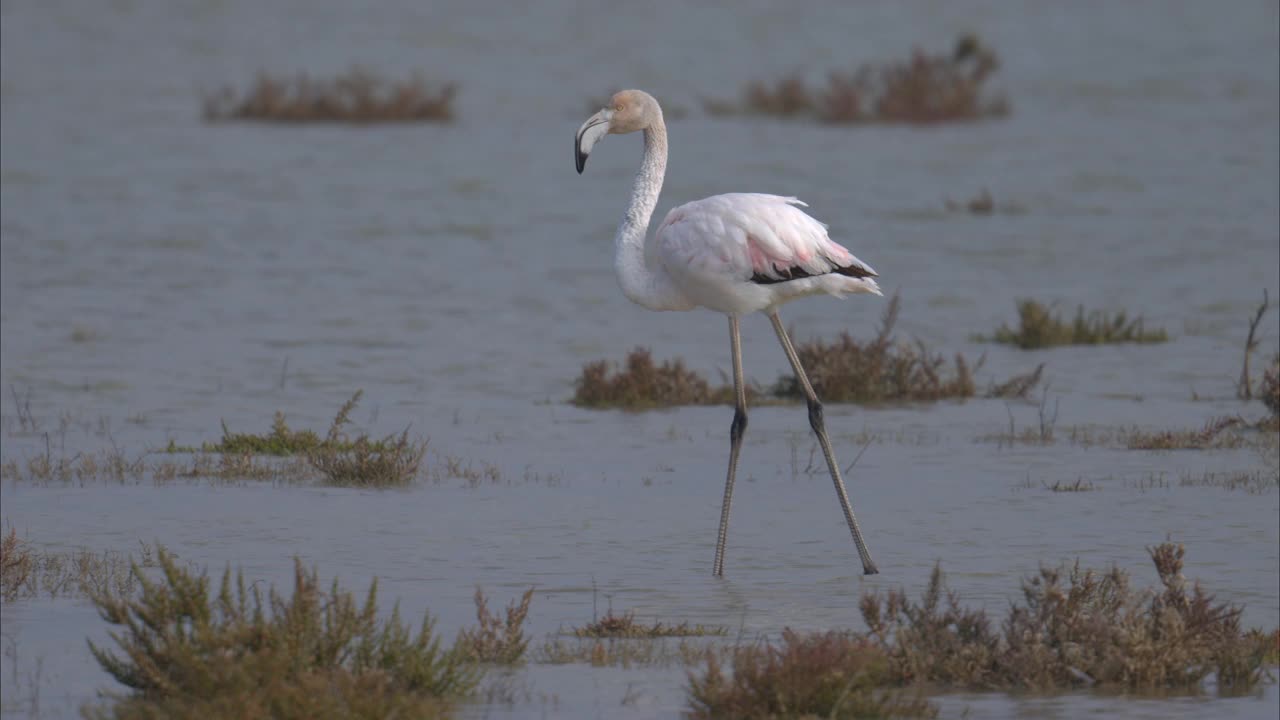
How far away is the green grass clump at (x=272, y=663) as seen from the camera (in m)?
5.95

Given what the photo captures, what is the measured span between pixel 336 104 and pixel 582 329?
17788mm

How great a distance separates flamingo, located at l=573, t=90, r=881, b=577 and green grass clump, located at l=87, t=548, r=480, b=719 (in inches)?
93.7

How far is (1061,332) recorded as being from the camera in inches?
630

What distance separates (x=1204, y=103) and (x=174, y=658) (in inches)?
1301

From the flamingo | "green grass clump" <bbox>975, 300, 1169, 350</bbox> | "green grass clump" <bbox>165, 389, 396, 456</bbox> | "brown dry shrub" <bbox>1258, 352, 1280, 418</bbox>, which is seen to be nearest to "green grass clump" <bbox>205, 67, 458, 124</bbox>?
"green grass clump" <bbox>975, 300, 1169, 350</bbox>

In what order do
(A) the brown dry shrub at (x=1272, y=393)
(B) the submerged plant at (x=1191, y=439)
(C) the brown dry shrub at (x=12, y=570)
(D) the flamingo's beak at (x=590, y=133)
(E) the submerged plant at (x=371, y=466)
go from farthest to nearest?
(A) the brown dry shrub at (x=1272, y=393) → (B) the submerged plant at (x=1191, y=439) → (E) the submerged plant at (x=371, y=466) → (D) the flamingo's beak at (x=590, y=133) → (C) the brown dry shrub at (x=12, y=570)

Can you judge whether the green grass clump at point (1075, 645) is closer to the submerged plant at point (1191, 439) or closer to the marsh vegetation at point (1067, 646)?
the marsh vegetation at point (1067, 646)

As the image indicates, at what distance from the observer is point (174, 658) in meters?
6.22

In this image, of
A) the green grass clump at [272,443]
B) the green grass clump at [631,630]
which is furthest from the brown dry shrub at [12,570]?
the green grass clump at [272,443]

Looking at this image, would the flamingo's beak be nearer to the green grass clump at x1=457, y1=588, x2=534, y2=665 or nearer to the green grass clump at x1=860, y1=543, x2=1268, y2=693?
the green grass clump at x1=457, y1=588, x2=534, y2=665

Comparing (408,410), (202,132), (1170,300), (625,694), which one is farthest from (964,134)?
(625,694)

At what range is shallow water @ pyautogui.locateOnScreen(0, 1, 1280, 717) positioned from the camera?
28.7 feet

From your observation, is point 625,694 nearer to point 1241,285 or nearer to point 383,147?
point 1241,285

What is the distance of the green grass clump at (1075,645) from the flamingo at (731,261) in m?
1.79
